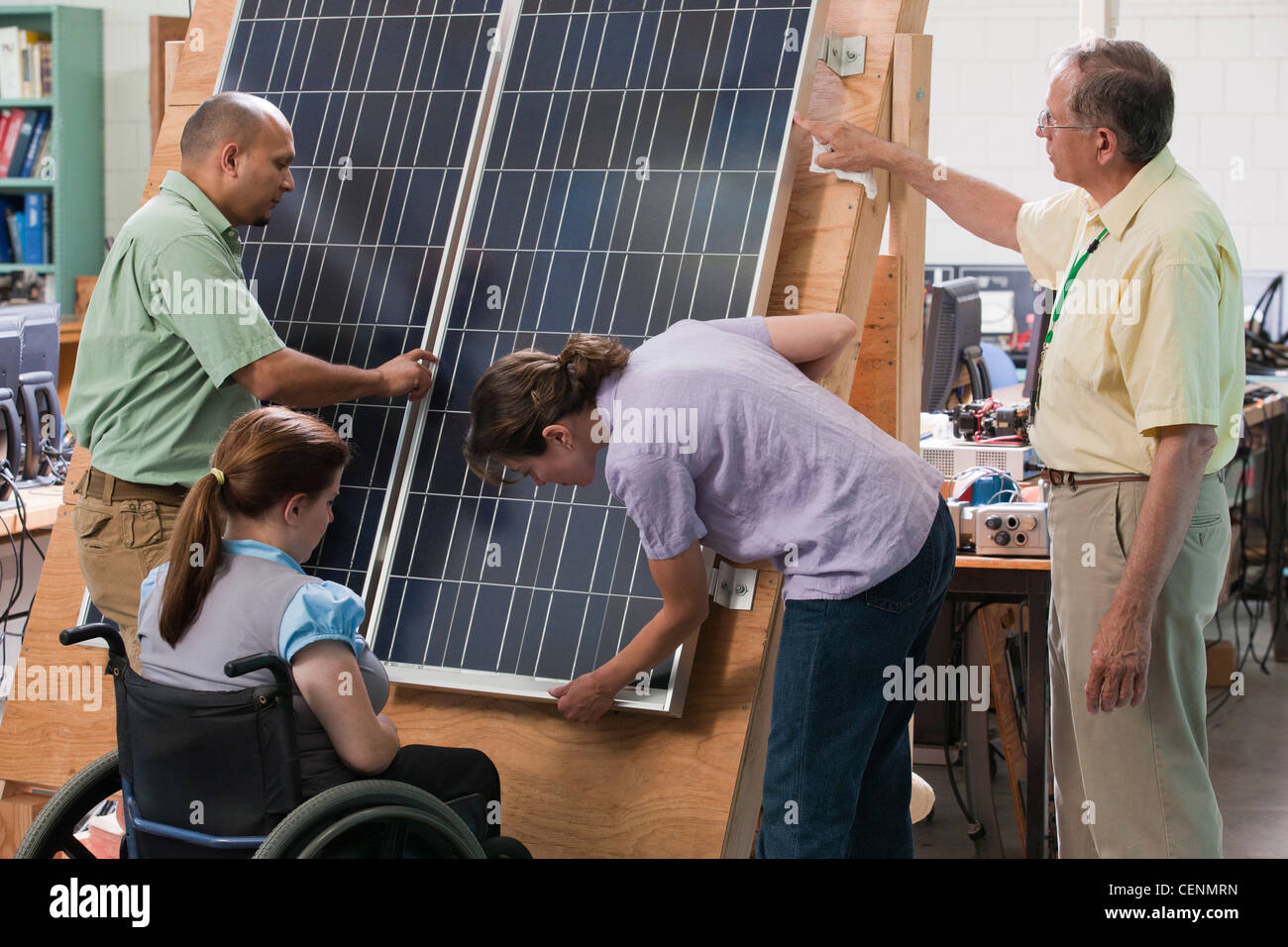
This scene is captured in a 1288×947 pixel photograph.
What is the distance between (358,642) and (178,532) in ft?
1.04

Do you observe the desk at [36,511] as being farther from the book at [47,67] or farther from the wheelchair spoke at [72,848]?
the book at [47,67]

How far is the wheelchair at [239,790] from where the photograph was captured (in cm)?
183

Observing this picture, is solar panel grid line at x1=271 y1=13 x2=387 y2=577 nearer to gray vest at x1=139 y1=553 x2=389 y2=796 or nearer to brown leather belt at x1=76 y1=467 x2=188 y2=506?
brown leather belt at x1=76 y1=467 x2=188 y2=506

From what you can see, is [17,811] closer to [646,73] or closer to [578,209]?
[578,209]

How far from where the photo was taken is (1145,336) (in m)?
2.20

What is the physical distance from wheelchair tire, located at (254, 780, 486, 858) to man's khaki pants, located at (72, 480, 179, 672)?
0.80 metres

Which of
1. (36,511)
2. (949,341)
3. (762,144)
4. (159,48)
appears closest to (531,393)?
(762,144)

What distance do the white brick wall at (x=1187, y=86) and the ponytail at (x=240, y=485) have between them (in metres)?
6.30

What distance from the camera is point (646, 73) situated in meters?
2.59

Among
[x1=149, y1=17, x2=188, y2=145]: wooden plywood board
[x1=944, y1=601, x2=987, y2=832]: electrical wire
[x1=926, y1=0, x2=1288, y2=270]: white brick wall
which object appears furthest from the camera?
[x1=926, y1=0, x2=1288, y2=270]: white brick wall

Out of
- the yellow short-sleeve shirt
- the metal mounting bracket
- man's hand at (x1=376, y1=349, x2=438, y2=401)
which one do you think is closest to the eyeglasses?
the yellow short-sleeve shirt

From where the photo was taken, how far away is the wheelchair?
6.01 feet

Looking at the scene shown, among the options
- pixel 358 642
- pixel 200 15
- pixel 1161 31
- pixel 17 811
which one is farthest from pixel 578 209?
pixel 1161 31
